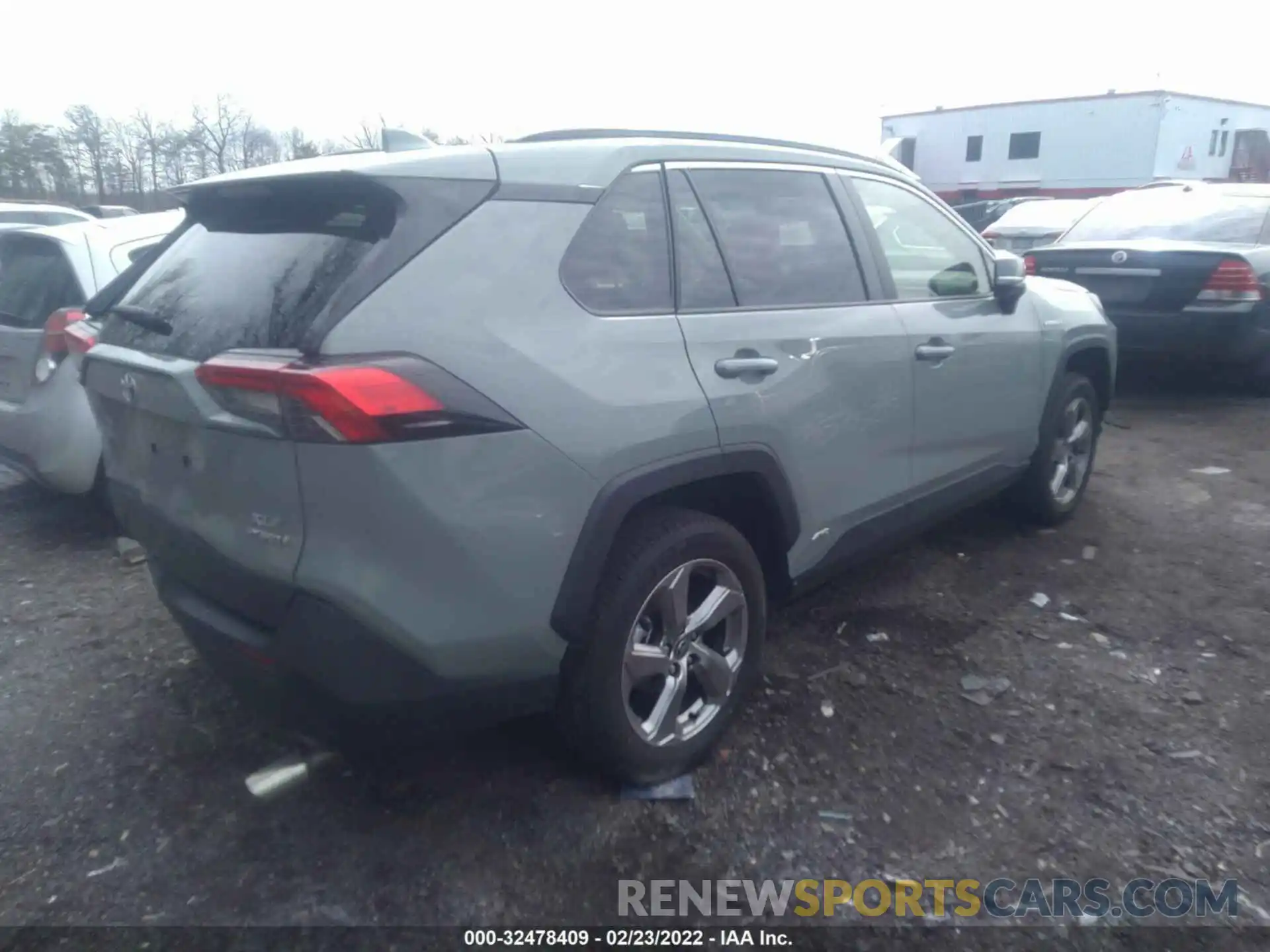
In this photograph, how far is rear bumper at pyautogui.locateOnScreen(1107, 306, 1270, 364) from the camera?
7.01m

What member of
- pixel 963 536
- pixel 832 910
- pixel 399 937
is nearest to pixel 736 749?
pixel 832 910

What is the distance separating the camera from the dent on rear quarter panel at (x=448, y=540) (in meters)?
2.18

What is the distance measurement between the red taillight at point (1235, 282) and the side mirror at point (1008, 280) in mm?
3571

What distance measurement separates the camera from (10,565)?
472cm

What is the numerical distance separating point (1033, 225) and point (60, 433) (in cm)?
1097

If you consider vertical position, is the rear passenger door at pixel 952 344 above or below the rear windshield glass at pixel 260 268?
below

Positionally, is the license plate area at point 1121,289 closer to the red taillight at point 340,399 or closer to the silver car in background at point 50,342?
the silver car in background at point 50,342

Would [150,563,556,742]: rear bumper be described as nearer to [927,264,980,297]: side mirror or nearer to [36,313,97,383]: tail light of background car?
[927,264,980,297]: side mirror

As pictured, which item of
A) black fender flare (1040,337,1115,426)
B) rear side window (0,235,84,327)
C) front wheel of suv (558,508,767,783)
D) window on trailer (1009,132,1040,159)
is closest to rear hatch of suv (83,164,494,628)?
front wheel of suv (558,508,767,783)

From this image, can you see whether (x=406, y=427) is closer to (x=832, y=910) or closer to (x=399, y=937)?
(x=399, y=937)

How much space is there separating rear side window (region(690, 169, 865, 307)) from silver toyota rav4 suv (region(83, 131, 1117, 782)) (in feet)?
0.04

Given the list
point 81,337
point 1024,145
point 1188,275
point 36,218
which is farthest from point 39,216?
point 1024,145

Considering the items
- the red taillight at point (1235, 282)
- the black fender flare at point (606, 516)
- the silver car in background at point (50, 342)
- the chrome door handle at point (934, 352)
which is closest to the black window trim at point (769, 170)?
the chrome door handle at point (934, 352)

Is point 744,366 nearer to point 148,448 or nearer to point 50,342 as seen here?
point 148,448
